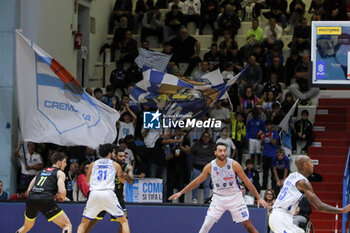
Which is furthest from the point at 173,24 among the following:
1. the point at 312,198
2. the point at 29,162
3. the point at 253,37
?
the point at 312,198

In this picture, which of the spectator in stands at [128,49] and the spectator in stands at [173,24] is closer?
the spectator in stands at [128,49]

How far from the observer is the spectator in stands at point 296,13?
2253cm

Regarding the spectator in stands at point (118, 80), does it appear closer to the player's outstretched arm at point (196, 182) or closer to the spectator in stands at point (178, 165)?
the spectator in stands at point (178, 165)

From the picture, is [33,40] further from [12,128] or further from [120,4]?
[120,4]

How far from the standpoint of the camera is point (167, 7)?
2408cm

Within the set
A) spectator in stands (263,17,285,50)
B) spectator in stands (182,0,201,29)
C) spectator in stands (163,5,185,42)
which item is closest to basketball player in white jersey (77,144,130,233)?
spectator in stands (263,17,285,50)

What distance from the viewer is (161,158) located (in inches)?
677

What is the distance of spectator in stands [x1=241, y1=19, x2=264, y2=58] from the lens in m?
21.1

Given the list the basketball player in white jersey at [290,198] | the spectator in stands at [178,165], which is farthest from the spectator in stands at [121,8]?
the basketball player in white jersey at [290,198]

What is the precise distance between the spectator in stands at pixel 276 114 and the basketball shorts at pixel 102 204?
7.05 m

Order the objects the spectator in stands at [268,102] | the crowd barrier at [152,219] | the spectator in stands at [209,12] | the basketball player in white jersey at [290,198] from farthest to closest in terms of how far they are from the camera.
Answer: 1. the spectator in stands at [209,12]
2. the spectator in stands at [268,102]
3. the crowd barrier at [152,219]
4. the basketball player in white jersey at [290,198]

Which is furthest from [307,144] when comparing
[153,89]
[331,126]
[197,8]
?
[197,8]

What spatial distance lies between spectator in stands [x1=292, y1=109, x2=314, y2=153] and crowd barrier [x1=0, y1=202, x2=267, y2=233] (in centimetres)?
519

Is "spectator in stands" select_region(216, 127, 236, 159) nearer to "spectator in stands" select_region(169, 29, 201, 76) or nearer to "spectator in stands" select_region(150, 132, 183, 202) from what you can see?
"spectator in stands" select_region(150, 132, 183, 202)
